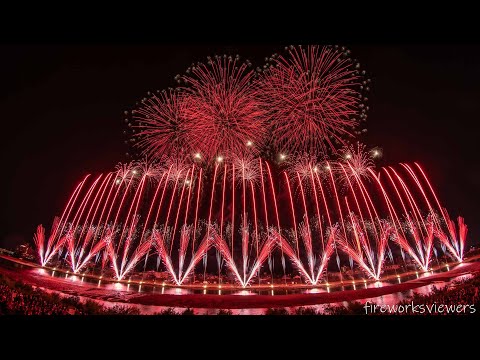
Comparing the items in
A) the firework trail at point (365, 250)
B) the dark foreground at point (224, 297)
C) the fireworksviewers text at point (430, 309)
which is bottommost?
the fireworksviewers text at point (430, 309)

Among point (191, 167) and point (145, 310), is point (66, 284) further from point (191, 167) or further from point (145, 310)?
point (191, 167)

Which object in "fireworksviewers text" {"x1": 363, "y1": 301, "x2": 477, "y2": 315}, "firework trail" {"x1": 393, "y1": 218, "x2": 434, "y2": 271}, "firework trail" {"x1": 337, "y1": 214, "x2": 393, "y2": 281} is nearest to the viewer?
"fireworksviewers text" {"x1": 363, "y1": 301, "x2": 477, "y2": 315}

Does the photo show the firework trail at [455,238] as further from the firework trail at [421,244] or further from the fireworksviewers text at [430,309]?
the fireworksviewers text at [430,309]

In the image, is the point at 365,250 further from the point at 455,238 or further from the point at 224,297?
the point at 224,297

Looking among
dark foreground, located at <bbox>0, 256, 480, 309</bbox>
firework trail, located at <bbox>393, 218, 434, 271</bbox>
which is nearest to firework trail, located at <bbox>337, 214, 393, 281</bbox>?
firework trail, located at <bbox>393, 218, 434, 271</bbox>

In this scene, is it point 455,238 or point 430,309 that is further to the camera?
point 455,238

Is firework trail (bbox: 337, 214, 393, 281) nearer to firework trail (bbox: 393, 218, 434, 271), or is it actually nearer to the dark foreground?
firework trail (bbox: 393, 218, 434, 271)

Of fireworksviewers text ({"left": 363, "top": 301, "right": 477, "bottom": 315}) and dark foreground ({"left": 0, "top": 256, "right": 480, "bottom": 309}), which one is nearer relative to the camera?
fireworksviewers text ({"left": 363, "top": 301, "right": 477, "bottom": 315})

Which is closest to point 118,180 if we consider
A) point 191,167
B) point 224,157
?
point 191,167

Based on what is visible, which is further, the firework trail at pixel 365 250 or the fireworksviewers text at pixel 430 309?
the firework trail at pixel 365 250

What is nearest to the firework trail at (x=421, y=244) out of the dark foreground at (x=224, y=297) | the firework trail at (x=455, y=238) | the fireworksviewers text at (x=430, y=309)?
the firework trail at (x=455, y=238)

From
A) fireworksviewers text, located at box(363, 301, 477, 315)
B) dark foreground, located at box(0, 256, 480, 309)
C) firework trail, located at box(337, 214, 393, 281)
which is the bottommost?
fireworksviewers text, located at box(363, 301, 477, 315)

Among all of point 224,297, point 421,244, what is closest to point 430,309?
point 224,297

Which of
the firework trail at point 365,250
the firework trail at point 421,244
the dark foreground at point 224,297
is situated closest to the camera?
the dark foreground at point 224,297
